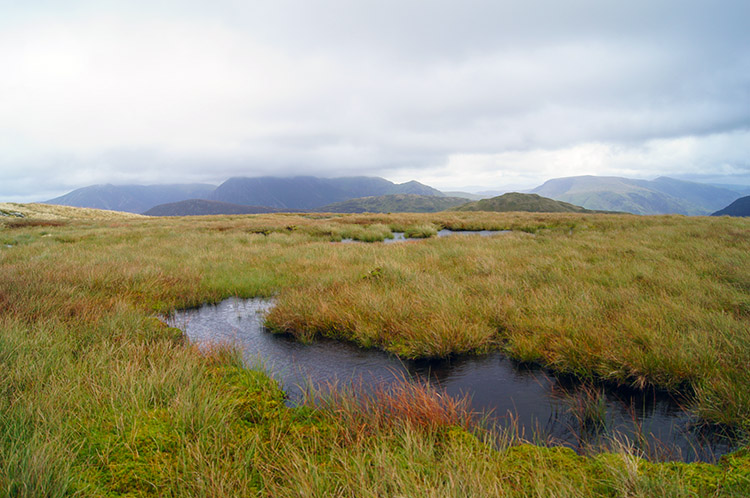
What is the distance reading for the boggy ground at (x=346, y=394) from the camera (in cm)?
234

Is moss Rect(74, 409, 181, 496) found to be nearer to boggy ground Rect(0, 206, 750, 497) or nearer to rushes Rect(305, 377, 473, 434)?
boggy ground Rect(0, 206, 750, 497)

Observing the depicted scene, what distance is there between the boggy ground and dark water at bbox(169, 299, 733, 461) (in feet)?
0.87

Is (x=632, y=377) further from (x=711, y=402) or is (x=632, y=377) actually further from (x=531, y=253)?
(x=531, y=253)

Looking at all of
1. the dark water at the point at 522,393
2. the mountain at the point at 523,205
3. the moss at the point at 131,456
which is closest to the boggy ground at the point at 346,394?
the moss at the point at 131,456

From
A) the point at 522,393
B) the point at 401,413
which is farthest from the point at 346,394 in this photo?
the point at 522,393

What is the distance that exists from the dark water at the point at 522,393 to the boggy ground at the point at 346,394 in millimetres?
265

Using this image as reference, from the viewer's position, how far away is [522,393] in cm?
430

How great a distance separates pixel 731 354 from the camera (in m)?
4.19

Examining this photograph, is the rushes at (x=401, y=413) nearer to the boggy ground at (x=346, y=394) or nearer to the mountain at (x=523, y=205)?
the boggy ground at (x=346, y=394)

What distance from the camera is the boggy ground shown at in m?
2.34

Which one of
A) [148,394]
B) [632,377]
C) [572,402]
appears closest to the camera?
[148,394]

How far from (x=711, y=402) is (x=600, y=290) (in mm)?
4087

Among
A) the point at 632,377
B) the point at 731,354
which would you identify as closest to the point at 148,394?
the point at 632,377

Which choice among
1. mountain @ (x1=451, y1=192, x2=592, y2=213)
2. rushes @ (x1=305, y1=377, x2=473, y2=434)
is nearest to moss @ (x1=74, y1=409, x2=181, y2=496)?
rushes @ (x1=305, y1=377, x2=473, y2=434)
